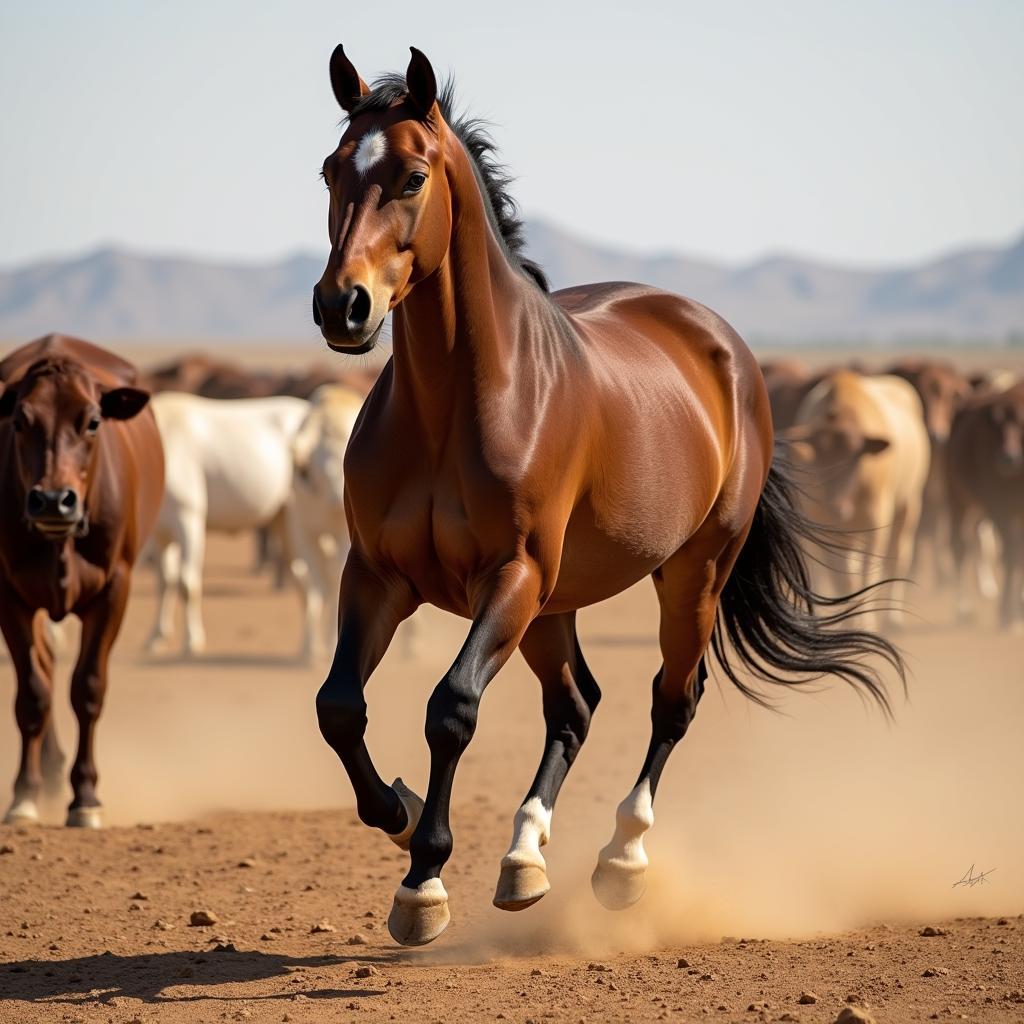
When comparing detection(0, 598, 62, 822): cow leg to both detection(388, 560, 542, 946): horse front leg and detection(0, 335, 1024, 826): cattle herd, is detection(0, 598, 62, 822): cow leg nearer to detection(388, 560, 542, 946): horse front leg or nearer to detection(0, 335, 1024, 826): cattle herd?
detection(0, 335, 1024, 826): cattle herd

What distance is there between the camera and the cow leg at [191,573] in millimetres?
14523

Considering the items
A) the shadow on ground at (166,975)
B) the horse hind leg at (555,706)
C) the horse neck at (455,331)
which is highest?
the horse neck at (455,331)

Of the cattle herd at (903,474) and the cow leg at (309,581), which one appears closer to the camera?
the cow leg at (309,581)

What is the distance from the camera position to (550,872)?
22.1 feet

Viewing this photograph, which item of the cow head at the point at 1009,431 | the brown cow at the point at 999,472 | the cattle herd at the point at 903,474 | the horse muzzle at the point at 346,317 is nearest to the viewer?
the horse muzzle at the point at 346,317

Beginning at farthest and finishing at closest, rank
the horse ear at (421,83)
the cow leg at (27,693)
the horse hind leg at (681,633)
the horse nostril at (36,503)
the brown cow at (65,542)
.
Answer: the cow leg at (27,693) → the brown cow at (65,542) → the horse nostril at (36,503) → the horse hind leg at (681,633) → the horse ear at (421,83)

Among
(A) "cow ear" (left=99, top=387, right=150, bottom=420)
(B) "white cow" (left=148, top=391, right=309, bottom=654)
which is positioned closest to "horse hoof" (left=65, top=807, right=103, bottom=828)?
Result: (A) "cow ear" (left=99, top=387, right=150, bottom=420)

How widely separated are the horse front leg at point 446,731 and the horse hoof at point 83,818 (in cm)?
354

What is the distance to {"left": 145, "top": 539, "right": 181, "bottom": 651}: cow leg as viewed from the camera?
14.7 metres

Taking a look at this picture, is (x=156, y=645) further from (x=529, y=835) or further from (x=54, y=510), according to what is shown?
(x=529, y=835)

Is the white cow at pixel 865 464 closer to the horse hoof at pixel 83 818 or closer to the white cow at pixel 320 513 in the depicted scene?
the white cow at pixel 320 513

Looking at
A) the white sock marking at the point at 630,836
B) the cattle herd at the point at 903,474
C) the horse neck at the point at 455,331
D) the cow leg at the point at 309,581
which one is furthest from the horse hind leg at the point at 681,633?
the cow leg at the point at 309,581

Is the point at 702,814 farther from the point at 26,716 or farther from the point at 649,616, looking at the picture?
the point at 649,616

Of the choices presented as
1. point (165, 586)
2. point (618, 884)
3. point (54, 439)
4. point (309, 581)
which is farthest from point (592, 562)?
point (165, 586)
